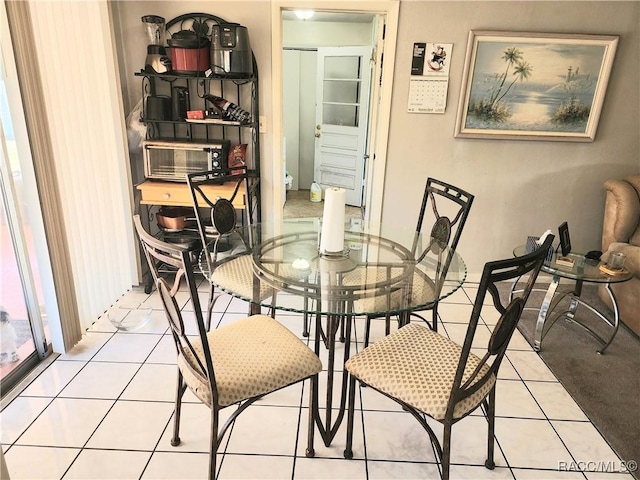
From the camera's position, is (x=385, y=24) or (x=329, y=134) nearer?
(x=385, y=24)

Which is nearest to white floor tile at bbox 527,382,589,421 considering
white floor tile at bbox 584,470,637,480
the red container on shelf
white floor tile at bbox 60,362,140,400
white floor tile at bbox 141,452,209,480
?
white floor tile at bbox 584,470,637,480

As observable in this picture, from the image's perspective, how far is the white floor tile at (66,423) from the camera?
179 centimetres

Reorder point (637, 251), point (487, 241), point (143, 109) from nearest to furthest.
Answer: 1. point (637, 251)
2. point (143, 109)
3. point (487, 241)

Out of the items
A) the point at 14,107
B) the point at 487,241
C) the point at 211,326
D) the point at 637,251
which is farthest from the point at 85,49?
the point at 637,251

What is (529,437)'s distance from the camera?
6.28 feet

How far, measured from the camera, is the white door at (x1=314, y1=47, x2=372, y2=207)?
491 centimetres

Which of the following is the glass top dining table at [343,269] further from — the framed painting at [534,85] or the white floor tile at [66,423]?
the framed painting at [534,85]

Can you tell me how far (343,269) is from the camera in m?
1.86

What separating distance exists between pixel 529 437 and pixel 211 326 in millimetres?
1810

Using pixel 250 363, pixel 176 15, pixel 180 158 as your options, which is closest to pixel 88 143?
pixel 180 158

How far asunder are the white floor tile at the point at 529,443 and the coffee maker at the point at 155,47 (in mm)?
2804

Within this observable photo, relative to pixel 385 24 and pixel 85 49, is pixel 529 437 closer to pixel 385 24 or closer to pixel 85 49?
pixel 385 24

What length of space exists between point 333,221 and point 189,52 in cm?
169

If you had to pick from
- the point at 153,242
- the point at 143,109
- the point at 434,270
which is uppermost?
the point at 143,109
